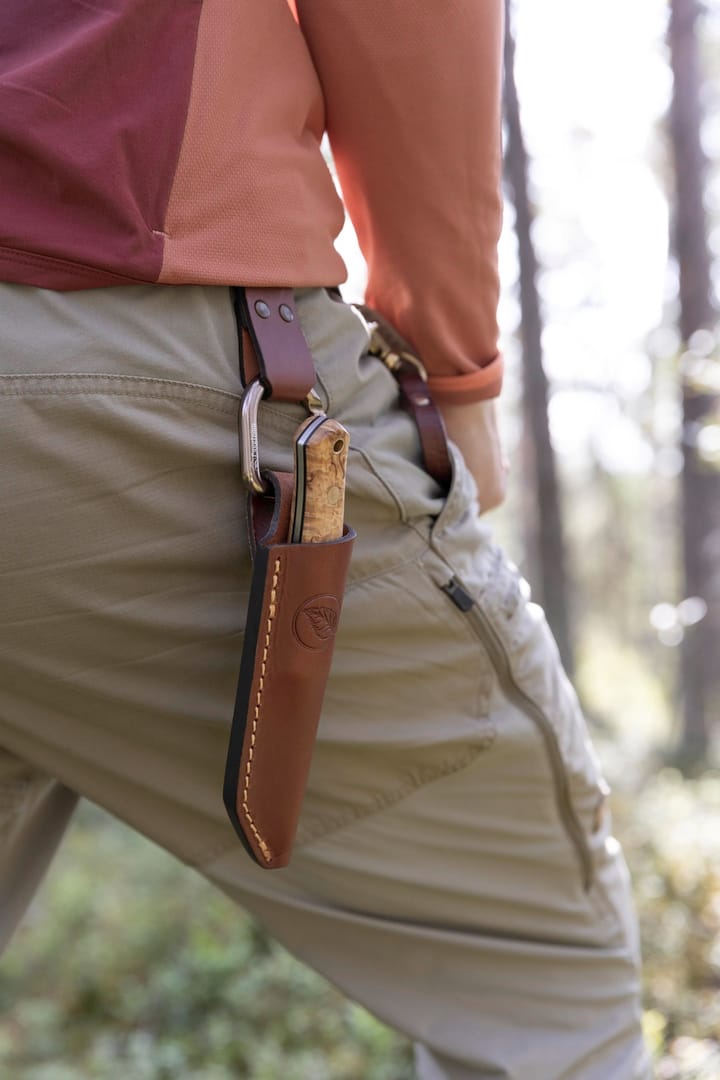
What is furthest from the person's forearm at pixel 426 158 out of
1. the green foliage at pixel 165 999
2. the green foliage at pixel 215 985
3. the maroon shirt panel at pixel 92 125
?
the green foliage at pixel 165 999

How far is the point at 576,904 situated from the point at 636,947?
0.19 m

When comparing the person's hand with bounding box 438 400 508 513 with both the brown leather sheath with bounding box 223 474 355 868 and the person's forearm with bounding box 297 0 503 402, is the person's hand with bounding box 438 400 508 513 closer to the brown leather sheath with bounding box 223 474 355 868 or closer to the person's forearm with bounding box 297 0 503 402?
the person's forearm with bounding box 297 0 503 402

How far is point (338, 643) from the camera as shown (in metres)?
1.24

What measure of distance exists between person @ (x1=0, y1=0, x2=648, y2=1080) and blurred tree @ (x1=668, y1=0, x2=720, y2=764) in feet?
27.2

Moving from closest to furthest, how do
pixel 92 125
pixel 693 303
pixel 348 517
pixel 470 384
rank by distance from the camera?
pixel 92 125 → pixel 348 517 → pixel 470 384 → pixel 693 303

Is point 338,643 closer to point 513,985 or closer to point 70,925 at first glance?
point 513,985

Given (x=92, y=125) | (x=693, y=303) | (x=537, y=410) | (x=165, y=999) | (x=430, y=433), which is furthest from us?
(x=537, y=410)

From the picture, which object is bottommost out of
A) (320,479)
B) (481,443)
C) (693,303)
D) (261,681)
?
(693,303)

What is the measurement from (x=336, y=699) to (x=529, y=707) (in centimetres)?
31

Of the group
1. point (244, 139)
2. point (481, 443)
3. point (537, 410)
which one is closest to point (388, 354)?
point (481, 443)

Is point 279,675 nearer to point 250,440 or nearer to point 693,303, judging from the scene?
point 250,440

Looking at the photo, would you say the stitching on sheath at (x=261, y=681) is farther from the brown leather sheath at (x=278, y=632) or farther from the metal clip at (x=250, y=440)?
the metal clip at (x=250, y=440)

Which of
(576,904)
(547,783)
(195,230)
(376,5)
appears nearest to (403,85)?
(376,5)

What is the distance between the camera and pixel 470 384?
4.79 feet
